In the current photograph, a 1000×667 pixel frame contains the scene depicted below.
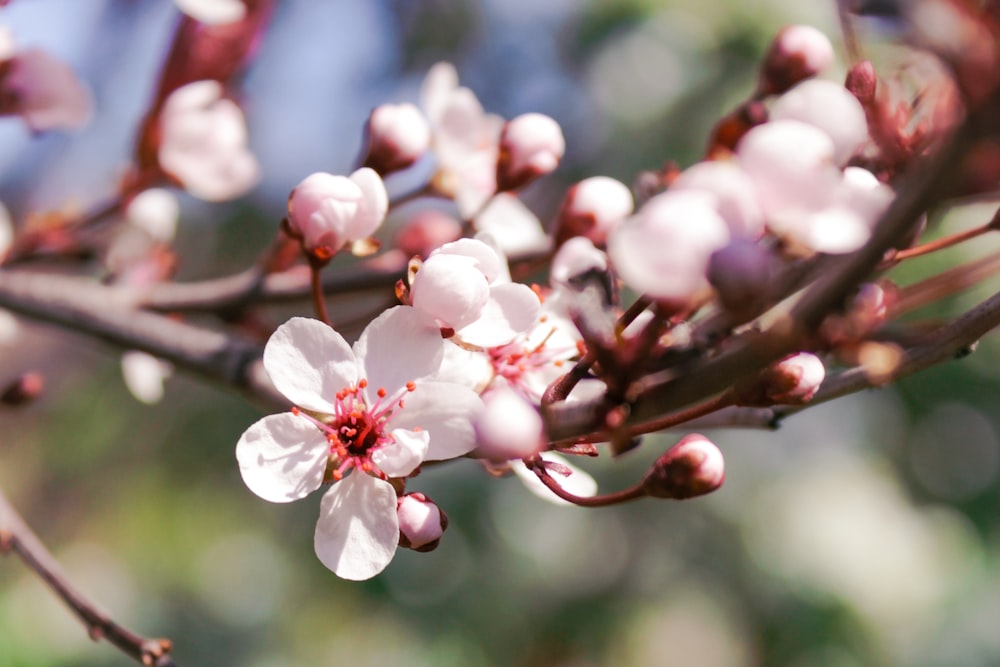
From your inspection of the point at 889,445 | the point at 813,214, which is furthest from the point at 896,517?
the point at 813,214

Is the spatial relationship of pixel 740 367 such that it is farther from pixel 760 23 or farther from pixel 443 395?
pixel 760 23

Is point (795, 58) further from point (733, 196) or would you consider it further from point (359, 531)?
point (359, 531)

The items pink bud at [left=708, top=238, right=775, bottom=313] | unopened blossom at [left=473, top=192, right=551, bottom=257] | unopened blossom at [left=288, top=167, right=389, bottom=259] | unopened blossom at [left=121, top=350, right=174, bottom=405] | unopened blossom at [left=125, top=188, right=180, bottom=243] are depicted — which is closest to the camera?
pink bud at [left=708, top=238, right=775, bottom=313]

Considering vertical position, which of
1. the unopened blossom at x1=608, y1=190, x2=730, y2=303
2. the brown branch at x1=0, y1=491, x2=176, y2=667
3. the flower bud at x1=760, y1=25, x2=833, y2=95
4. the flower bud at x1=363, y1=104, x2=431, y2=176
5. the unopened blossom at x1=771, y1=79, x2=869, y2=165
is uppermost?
the unopened blossom at x1=771, y1=79, x2=869, y2=165

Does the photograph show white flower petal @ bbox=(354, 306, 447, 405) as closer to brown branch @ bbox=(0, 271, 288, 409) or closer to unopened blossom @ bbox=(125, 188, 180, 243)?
brown branch @ bbox=(0, 271, 288, 409)

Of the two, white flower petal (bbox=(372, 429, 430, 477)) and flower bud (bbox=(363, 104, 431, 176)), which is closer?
white flower petal (bbox=(372, 429, 430, 477))

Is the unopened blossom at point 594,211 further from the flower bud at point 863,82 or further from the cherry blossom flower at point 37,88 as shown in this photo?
the cherry blossom flower at point 37,88

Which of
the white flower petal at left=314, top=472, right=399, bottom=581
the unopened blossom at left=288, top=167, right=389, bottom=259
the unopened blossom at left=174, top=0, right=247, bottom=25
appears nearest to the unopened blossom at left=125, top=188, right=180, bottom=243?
the unopened blossom at left=174, top=0, right=247, bottom=25

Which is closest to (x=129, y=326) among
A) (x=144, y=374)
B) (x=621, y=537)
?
(x=144, y=374)
